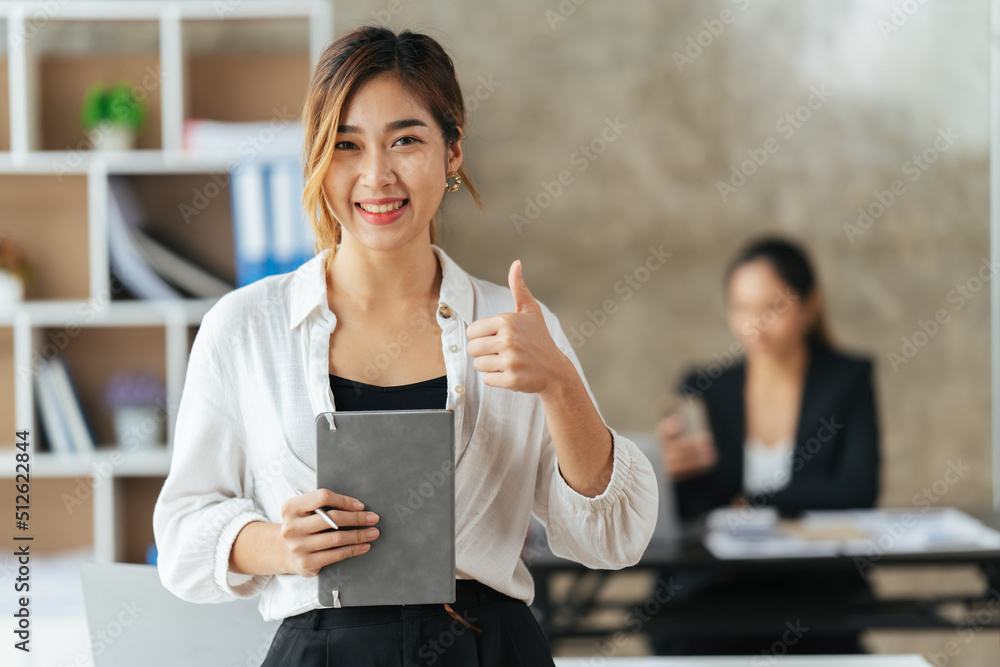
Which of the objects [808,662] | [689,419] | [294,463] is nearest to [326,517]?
[294,463]

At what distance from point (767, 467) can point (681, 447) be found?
0.62m

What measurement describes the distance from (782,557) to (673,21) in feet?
7.09

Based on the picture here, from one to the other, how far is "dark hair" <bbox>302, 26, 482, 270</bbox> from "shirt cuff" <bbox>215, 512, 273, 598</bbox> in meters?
0.40

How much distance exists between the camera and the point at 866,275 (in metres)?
3.50

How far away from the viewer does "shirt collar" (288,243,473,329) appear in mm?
1132

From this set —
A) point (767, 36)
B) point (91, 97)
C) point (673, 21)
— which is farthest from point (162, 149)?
point (767, 36)

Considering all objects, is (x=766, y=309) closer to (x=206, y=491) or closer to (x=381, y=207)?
(x=381, y=207)

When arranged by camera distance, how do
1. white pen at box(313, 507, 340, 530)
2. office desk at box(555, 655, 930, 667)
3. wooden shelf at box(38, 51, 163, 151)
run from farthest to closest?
wooden shelf at box(38, 51, 163, 151) → office desk at box(555, 655, 930, 667) → white pen at box(313, 507, 340, 530)

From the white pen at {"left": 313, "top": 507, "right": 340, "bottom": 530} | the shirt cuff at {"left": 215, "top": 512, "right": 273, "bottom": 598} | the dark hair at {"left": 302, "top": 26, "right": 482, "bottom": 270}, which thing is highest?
the dark hair at {"left": 302, "top": 26, "right": 482, "bottom": 270}

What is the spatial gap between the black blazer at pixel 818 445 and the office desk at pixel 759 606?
355 millimetres

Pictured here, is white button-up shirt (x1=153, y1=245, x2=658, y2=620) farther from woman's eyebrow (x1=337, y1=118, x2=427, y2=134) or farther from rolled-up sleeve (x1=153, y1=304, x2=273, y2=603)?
woman's eyebrow (x1=337, y1=118, x2=427, y2=134)

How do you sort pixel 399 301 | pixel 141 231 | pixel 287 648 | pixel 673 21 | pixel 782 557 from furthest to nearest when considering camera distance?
pixel 673 21 < pixel 141 231 < pixel 782 557 < pixel 399 301 < pixel 287 648

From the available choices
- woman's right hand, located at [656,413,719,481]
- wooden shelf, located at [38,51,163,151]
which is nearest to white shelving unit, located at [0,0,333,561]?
wooden shelf, located at [38,51,163,151]

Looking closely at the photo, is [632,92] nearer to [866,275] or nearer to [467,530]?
[866,275]
